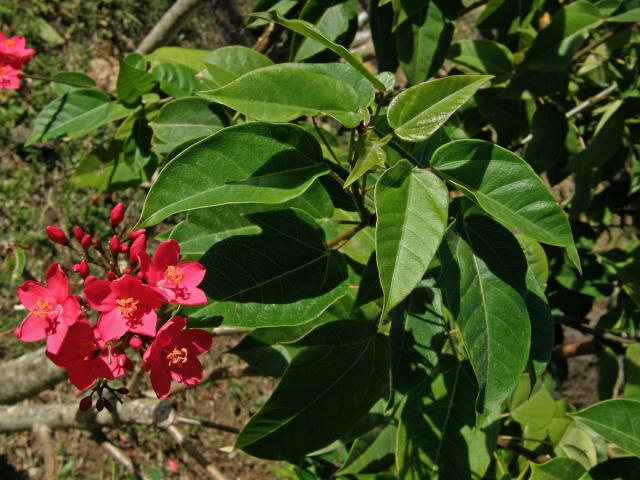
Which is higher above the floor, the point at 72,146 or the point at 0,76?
the point at 0,76

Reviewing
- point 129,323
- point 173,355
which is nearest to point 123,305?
point 129,323

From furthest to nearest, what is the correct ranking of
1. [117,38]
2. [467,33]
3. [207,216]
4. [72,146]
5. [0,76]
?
[467,33]
[117,38]
[72,146]
[0,76]
[207,216]

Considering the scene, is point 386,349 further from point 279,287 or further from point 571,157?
point 571,157

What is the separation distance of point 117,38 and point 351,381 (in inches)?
129

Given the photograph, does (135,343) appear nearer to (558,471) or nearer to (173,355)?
(173,355)

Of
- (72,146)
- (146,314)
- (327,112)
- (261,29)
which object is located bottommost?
(72,146)

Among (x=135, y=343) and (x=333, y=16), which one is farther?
(x=333, y=16)

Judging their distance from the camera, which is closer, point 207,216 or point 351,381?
point 207,216

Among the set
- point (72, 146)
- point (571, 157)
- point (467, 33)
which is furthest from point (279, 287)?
point (467, 33)

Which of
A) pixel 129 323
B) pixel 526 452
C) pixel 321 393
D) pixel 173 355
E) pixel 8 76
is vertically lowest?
pixel 526 452

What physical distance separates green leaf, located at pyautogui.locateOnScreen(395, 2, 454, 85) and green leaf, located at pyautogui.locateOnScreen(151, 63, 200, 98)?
58cm

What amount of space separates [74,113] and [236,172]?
104cm

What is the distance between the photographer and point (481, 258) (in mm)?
1035

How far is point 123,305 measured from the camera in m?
1.00
